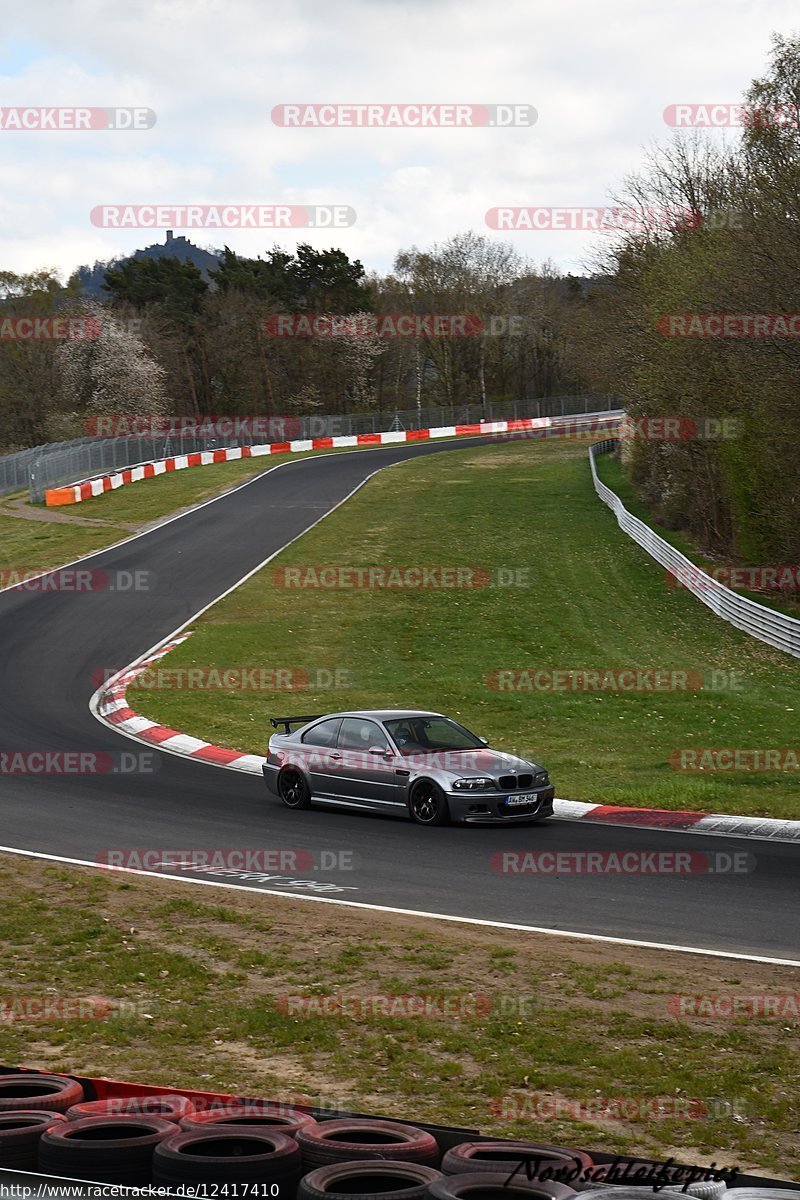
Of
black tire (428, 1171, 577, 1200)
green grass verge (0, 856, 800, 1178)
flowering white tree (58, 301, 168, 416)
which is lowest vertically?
green grass verge (0, 856, 800, 1178)

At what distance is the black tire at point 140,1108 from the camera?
633 cm

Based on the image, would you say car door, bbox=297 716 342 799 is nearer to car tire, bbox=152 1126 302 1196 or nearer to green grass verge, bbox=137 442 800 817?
green grass verge, bbox=137 442 800 817

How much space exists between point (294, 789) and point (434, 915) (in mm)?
5816

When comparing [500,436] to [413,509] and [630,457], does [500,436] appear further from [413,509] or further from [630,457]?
[413,509]

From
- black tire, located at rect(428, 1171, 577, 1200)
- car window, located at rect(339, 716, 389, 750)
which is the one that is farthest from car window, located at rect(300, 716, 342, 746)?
black tire, located at rect(428, 1171, 577, 1200)

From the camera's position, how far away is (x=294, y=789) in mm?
16688

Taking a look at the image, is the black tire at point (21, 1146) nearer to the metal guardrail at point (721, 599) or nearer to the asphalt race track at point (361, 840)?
the asphalt race track at point (361, 840)

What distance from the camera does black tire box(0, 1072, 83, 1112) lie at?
259 inches

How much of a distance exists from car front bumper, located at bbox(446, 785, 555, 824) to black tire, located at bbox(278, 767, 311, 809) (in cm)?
222

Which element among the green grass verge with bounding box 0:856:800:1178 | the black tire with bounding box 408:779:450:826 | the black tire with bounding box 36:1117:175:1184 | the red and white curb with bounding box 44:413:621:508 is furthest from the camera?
the red and white curb with bounding box 44:413:621:508

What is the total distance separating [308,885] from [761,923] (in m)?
4.18

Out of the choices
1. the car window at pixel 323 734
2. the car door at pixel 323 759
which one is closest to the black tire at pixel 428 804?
the car door at pixel 323 759

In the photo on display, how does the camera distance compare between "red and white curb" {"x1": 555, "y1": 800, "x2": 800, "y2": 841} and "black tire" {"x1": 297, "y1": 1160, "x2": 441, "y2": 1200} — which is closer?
"black tire" {"x1": 297, "y1": 1160, "x2": 441, "y2": 1200}

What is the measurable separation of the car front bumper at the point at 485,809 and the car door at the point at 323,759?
1.83m
